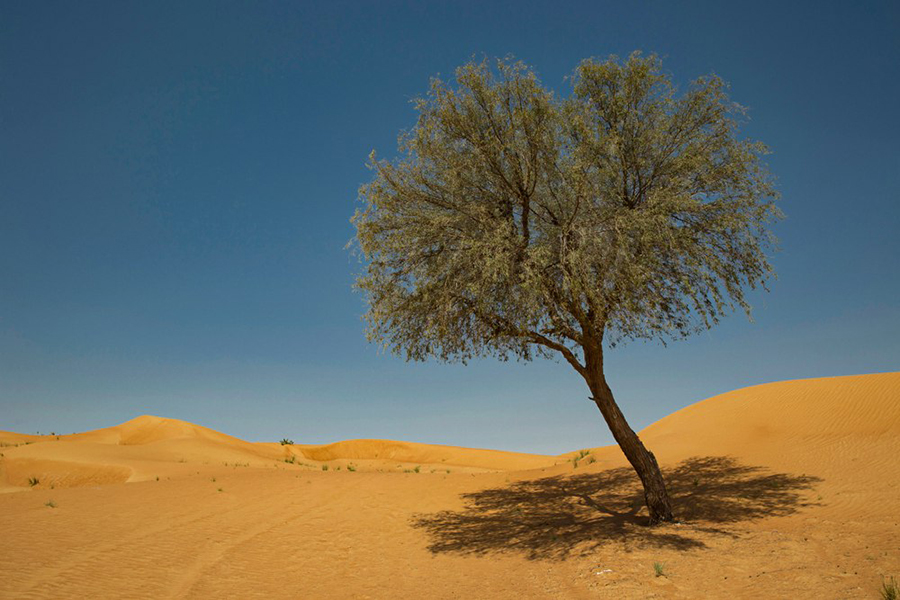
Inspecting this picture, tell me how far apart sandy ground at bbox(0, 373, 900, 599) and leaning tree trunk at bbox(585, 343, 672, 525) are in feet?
3.68

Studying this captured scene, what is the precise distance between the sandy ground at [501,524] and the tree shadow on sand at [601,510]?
0.09 m

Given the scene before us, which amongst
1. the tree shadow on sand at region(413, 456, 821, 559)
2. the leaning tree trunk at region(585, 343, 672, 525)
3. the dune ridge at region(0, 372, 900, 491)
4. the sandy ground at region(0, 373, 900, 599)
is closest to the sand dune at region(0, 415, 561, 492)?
the dune ridge at region(0, 372, 900, 491)

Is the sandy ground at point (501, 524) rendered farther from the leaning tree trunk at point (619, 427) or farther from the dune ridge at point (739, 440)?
the leaning tree trunk at point (619, 427)

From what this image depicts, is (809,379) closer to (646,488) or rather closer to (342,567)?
(646,488)

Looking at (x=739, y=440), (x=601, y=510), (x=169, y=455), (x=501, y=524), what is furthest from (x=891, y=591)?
(x=169, y=455)

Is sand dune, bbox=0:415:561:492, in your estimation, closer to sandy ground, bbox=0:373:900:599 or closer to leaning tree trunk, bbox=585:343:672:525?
sandy ground, bbox=0:373:900:599

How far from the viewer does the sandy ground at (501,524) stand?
1007 cm

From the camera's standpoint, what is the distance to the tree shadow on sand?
12786mm

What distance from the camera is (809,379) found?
29.3 m

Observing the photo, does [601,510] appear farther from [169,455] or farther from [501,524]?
[169,455]

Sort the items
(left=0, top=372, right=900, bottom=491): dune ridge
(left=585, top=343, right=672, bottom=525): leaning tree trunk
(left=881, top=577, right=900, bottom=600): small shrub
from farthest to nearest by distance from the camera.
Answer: (left=0, top=372, right=900, bottom=491): dune ridge < (left=585, top=343, right=672, bottom=525): leaning tree trunk < (left=881, top=577, right=900, bottom=600): small shrub

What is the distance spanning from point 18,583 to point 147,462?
17.9m

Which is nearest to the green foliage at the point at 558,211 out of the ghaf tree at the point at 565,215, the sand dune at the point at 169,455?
the ghaf tree at the point at 565,215

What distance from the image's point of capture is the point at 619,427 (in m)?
14.1
